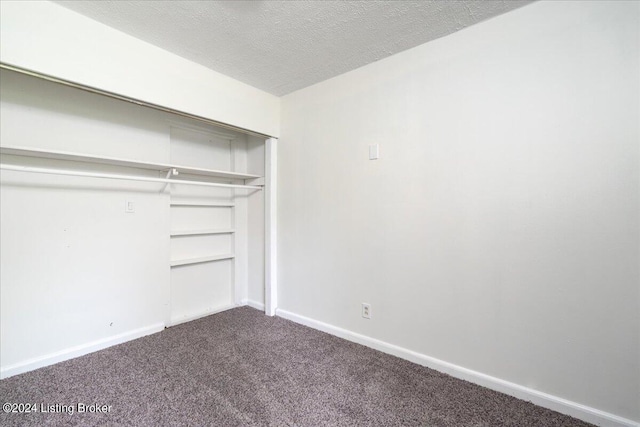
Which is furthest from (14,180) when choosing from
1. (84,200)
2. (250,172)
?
(250,172)

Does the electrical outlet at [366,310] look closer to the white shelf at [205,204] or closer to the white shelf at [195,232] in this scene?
the white shelf at [195,232]

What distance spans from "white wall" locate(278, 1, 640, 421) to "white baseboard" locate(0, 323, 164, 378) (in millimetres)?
1667

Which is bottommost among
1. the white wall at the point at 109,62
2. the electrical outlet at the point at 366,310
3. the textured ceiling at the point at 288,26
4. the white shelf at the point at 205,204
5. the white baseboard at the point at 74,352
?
the white baseboard at the point at 74,352

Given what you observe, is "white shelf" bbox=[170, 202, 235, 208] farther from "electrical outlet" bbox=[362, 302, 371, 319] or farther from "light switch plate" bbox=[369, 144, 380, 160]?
"electrical outlet" bbox=[362, 302, 371, 319]

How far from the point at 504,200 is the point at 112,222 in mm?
2826

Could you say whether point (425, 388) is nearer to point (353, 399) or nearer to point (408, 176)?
point (353, 399)

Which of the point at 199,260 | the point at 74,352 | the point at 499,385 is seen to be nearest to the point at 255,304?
the point at 199,260

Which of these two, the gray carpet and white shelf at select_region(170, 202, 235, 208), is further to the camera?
white shelf at select_region(170, 202, 235, 208)

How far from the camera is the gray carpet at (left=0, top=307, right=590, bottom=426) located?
1466 mm

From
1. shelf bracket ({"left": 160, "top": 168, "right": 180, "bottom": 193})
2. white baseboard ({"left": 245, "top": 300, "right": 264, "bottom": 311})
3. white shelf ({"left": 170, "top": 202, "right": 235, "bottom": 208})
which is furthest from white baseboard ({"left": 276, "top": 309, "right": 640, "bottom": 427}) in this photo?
shelf bracket ({"left": 160, "top": 168, "right": 180, "bottom": 193})

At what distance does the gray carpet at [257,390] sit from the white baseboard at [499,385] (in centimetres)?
4

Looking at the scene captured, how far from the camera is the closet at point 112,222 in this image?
1.84 metres

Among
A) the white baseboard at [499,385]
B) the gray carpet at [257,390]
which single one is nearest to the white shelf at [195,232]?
the gray carpet at [257,390]

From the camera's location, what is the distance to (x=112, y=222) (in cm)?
224
